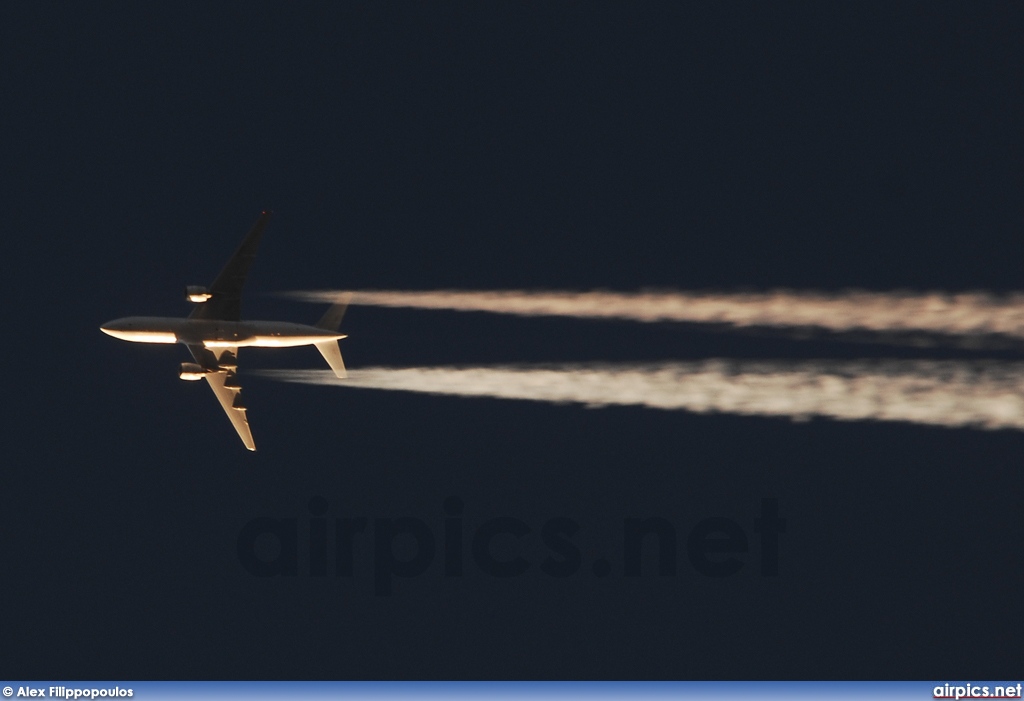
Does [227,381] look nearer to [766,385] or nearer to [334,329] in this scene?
[334,329]

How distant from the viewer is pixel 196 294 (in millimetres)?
62562

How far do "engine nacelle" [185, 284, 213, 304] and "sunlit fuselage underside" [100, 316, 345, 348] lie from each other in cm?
81

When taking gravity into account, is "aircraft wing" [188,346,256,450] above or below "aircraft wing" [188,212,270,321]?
below

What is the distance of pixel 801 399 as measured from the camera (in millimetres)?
55844

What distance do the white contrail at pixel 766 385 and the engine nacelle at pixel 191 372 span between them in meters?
3.27

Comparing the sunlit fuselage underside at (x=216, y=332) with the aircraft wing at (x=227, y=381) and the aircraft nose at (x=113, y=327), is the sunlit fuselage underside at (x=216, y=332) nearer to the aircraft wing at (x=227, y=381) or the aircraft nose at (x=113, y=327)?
the aircraft nose at (x=113, y=327)

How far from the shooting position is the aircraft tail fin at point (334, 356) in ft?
209

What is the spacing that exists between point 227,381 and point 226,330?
190 inches

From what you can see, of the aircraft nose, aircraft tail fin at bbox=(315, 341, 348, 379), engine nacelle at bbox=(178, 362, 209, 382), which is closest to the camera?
the aircraft nose

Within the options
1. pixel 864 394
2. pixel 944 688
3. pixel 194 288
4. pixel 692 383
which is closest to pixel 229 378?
pixel 194 288

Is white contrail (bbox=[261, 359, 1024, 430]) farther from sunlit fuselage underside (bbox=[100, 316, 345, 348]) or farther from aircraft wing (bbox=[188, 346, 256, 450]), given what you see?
aircraft wing (bbox=[188, 346, 256, 450])

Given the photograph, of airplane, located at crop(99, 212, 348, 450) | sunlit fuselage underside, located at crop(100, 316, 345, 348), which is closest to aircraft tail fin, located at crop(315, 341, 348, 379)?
airplane, located at crop(99, 212, 348, 450)

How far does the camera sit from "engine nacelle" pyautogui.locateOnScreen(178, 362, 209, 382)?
2571 inches

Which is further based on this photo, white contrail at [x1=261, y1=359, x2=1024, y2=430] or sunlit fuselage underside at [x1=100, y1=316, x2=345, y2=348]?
sunlit fuselage underside at [x1=100, y1=316, x2=345, y2=348]
